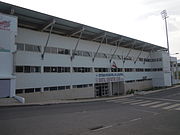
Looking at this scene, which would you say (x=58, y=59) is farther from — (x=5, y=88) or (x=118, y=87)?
(x=118, y=87)

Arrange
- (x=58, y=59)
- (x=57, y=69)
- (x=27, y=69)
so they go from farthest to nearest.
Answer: (x=58, y=59)
(x=57, y=69)
(x=27, y=69)

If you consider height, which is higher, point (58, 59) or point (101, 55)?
point (101, 55)

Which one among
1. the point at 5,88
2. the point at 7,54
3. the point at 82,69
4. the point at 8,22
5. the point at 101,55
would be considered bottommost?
the point at 5,88

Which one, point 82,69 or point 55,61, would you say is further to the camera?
point 82,69

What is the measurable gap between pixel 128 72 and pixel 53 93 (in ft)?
75.0

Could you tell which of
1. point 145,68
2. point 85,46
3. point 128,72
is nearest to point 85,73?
point 85,46

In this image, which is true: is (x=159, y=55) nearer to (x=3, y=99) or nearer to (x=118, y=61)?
(x=118, y=61)

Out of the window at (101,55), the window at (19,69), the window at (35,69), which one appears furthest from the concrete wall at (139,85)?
the window at (19,69)

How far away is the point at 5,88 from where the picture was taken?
67.7ft

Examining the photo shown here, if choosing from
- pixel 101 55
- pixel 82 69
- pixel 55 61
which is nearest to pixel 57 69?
pixel 55 61

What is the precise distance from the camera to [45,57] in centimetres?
2691

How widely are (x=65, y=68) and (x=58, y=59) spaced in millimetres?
2053

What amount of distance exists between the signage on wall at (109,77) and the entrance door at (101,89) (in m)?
1.36

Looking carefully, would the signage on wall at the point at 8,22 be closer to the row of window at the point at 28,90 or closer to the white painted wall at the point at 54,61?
the white painted wall at the point at 54,61
